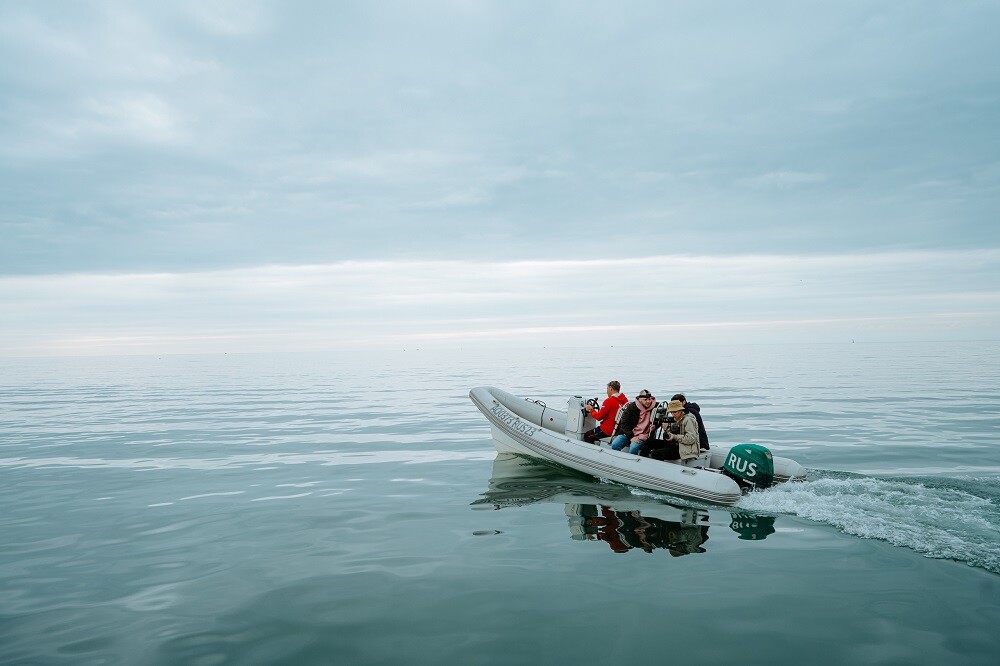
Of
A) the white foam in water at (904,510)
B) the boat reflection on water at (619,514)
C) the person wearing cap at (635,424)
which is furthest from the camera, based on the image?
the person wearing cap at (635,424)

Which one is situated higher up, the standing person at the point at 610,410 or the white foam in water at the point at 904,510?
the standing person at the point at 610,410

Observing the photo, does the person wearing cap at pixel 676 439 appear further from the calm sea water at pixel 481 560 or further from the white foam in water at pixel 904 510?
the white foam in water at pixel 904 510

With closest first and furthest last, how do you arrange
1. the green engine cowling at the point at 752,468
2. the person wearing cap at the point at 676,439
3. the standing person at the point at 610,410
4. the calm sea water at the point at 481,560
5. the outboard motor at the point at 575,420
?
the calm sea water at the point at 481,560 < the green engine cowling at the point at 752,468 < the person wearing cap at the point at 676,439 < the standing person at the point at 610,410 < the outboard motor at the point at 575,420

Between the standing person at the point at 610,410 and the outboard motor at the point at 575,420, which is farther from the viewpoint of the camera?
the outboard motor at the point at 575,420

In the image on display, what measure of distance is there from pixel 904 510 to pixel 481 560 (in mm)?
6263

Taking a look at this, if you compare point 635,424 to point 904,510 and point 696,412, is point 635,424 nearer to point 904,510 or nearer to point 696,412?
point 696,412

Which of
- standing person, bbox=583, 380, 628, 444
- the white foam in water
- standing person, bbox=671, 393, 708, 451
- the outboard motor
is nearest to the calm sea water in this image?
the white foam in water

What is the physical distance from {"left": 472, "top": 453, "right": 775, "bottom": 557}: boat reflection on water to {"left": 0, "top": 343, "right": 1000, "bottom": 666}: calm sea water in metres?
0.06

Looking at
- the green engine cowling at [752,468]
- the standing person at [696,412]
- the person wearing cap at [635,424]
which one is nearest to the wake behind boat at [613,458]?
the green engine cowling at [752,468]

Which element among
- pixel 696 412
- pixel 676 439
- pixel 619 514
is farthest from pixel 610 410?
pixel 619 514


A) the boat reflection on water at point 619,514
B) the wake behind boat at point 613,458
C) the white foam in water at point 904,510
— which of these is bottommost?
the boat reflection on water at point 619,514

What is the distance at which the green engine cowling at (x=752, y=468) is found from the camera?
1064 centimetres

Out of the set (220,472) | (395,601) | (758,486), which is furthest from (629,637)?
(220,472)

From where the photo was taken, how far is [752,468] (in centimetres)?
1067
